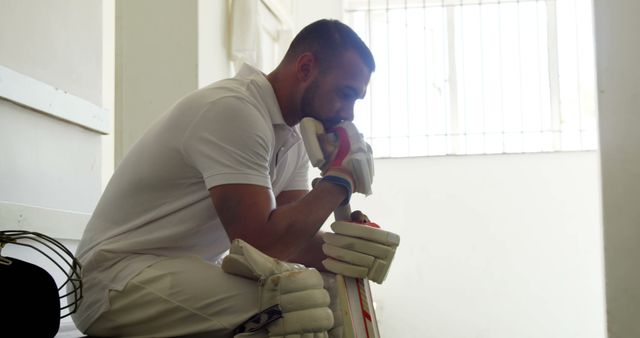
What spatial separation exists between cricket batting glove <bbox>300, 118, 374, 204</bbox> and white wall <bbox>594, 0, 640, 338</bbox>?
5.77 feet

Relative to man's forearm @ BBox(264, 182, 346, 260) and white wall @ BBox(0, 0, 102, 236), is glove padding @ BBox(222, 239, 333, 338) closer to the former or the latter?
man's forearm @ BBox(264, 182, 346, 260)

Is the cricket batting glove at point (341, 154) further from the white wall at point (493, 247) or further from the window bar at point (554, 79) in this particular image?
the window bar at point (554, 79)

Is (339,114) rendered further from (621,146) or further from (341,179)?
(621,146)

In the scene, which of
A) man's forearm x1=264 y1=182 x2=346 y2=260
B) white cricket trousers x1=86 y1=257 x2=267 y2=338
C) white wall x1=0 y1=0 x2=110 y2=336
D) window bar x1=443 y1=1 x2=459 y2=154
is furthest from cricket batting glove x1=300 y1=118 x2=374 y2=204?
window bar x1=443 y1=1 x2=459 y2=154

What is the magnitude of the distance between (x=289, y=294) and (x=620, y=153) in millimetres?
2114

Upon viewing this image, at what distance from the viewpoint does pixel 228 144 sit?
1.59 m

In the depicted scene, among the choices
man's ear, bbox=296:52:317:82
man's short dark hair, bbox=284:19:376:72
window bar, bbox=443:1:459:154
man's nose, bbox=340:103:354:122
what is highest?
window bar, bbox=443:1:459:154

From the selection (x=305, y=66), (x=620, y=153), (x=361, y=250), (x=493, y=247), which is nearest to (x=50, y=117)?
(x=305, y=66)

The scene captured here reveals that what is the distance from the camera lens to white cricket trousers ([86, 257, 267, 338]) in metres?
1.53

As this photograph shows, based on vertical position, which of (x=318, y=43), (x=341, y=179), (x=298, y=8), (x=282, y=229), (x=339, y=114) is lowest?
(x=282, y=229)

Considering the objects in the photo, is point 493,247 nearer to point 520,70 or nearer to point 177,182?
point 520,70

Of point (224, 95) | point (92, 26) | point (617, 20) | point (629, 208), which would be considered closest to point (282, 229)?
point (224, 95)

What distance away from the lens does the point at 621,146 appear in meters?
3.06

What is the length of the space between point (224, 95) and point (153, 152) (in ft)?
0.68
